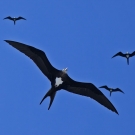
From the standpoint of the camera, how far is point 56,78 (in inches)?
808

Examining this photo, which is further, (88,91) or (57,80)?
(88,91)

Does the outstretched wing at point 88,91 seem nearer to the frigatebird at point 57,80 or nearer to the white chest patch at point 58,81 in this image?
the frigatebird at point 57,80

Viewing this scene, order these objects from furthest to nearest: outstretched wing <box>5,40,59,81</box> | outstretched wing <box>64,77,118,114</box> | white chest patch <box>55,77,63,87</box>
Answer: outstretched wing <box>64,77,118,114</box> < white chest patch <box>55,77,63,87</box> < outstretched wing <box>5,40,59,81</box>

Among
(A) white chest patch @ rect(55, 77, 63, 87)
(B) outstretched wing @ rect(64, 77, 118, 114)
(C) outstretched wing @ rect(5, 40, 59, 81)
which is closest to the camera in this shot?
(C) outstretched wing @ rect(5, 40, 59, 81)

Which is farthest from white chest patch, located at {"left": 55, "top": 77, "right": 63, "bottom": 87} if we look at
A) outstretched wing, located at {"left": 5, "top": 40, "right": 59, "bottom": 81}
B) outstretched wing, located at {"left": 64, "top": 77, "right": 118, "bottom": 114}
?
outstretched wing, located at {"left": 64, "top": 77, "right": 118, "bottom": 114}

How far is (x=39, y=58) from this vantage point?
20.5 metres

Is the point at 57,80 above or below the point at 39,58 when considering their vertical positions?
below

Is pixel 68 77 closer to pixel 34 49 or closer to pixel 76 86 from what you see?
pixel 76 86

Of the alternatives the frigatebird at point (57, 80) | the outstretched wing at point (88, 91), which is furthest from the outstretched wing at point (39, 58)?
the outstretched wing at point (88, 91)

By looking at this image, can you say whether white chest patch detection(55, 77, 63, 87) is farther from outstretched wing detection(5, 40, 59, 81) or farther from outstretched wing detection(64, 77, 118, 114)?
outstretched wing detection(64, 77, 118, 114)

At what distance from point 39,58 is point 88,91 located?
267 centimetres

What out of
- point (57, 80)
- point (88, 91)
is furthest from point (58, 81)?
point (88, 91)

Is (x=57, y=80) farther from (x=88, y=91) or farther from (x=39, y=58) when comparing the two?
(x=88, y=91)

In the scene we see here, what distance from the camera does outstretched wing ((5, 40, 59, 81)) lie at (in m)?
20.0
